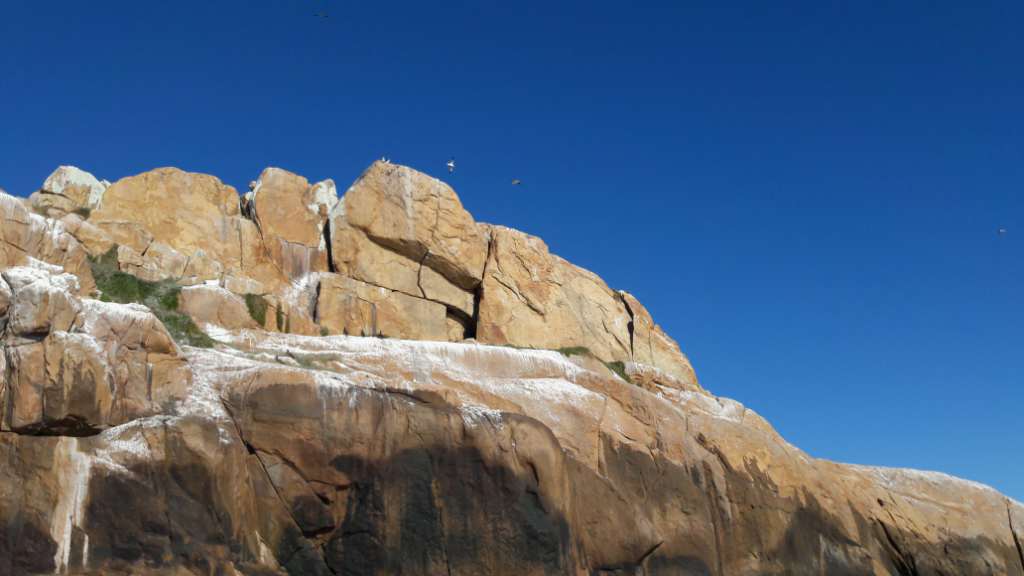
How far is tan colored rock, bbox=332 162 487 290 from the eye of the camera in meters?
53.7

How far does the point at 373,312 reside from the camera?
51.6m

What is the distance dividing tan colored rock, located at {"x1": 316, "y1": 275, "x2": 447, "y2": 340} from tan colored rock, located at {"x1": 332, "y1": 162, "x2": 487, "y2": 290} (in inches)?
90.2

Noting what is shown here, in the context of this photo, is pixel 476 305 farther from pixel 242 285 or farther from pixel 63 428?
pixel 63 428

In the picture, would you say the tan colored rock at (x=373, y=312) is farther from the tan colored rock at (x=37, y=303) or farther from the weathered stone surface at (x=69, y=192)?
the tan colored rock at (x=37, y=303)

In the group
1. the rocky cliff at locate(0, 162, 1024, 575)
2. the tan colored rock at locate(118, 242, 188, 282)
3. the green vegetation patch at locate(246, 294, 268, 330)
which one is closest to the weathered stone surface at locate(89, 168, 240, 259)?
the rocky cliff at locate(0, 162, 1024, 575)

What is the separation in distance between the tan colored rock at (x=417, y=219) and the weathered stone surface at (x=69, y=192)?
10579 mm

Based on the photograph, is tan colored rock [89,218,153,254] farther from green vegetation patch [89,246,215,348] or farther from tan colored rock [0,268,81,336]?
tan colored rock [0,268,81,336]

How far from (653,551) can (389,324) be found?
1613cm

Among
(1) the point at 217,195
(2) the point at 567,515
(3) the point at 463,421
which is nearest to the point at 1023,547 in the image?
(2) the point at 567,515

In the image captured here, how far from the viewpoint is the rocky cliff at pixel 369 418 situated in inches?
1275

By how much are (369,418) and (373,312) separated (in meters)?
14.8

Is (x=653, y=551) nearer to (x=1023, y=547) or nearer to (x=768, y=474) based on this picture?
(x=768, y=474)

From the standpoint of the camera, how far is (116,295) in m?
43.5

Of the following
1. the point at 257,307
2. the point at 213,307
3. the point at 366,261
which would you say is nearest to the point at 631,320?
the point at 366,261
